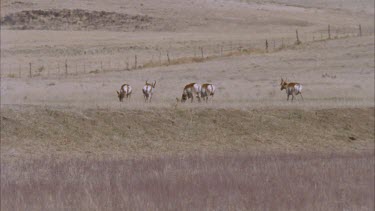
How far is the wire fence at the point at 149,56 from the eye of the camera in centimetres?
4347

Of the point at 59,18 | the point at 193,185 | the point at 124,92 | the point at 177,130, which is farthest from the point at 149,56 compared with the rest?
the point at 193,185

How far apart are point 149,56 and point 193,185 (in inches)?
1525

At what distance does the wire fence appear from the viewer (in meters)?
43.5

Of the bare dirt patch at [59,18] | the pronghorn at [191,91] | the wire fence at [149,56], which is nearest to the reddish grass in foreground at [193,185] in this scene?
the bare dirt patch at [59,18]

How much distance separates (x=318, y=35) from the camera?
200ft

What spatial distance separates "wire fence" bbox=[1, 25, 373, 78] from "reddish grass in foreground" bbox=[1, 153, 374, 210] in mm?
26125

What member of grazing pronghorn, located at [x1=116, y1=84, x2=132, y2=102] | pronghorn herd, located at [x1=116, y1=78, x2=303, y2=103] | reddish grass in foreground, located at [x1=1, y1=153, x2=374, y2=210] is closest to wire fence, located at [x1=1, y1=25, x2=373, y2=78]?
grazing pronghorn, located at [x1=116, y1=84, x2=132, y2=102]

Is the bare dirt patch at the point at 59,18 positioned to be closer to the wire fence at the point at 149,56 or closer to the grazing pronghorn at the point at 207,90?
the grazing pronghorn at the point at 207,90

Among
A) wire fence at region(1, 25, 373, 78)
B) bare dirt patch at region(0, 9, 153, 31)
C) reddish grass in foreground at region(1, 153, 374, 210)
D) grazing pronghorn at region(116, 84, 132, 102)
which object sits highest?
bare dirt patch at region(0, 9, 153, 31)

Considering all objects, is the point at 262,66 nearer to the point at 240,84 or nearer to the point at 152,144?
the point at 240,84

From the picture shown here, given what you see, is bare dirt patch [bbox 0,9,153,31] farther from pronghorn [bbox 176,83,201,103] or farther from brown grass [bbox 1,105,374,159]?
pronghorn [bbox 176,83,201,103]

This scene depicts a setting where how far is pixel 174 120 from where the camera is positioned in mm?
23266

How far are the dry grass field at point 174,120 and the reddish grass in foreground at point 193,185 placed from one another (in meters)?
0.04

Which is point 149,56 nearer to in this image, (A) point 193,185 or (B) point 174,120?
(B) point 174,120
